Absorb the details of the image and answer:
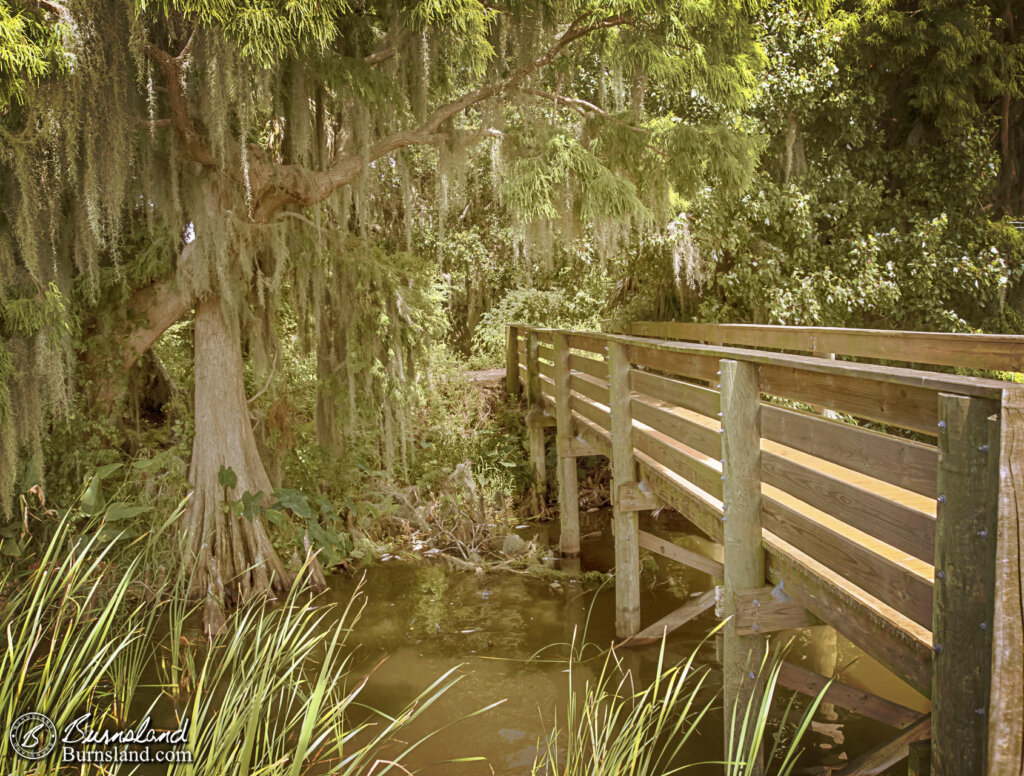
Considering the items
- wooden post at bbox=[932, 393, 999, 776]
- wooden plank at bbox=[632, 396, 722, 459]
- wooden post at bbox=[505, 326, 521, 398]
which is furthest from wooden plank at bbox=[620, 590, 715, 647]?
wooden post at bbox=[505, 326, 521, 398]

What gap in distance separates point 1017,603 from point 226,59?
4.67 meters

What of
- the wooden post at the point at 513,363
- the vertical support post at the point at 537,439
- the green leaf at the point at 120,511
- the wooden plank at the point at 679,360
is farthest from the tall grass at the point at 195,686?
the wooden post at the point at 513,363

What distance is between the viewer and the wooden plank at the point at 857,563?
243cm

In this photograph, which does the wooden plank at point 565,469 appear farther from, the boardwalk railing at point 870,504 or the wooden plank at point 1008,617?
the wooden plank at point 1008,617

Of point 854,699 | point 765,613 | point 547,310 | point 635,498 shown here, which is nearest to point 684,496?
point 635,498

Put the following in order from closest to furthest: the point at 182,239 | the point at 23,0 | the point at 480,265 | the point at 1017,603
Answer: the point at 1017,603 < the point at 23,0 < the point at 182,239 < the point at 480,265

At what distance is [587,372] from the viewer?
7.44m

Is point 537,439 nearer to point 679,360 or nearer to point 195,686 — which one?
point 679,360

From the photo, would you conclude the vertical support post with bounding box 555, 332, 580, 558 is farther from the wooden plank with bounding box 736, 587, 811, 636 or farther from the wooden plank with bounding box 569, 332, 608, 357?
the wooden plank with bounding box 736, 587, 811, 636

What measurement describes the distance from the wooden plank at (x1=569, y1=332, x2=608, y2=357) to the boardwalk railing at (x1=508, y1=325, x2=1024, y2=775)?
102 centimetres

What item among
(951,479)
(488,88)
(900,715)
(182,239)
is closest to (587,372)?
(488,88)

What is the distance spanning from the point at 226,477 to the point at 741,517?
4.42 metres

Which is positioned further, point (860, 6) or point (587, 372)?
point (860, 6)

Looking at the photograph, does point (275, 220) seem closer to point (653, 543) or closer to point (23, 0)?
point (23, 0)
